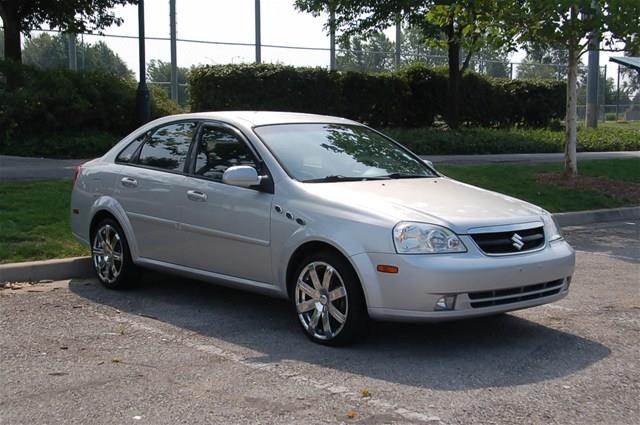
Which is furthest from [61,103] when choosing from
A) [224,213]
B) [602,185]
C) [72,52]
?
[224,213]

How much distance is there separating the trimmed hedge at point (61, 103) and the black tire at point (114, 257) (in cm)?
976

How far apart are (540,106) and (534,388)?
24896 mm

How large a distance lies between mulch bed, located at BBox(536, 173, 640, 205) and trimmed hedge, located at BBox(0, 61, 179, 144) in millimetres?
9096

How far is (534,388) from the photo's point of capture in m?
4.99

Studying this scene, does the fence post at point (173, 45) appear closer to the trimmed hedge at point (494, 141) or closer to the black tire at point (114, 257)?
the trimmed hedge at point (494, 141)

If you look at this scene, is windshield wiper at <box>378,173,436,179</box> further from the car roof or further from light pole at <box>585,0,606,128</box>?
light pole at <box>585,0,606,128</box>

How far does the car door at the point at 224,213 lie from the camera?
6262 millimetres

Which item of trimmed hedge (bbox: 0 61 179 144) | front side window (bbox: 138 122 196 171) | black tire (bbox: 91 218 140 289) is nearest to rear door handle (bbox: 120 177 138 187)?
front side window (bbox: 138 122 196 171)

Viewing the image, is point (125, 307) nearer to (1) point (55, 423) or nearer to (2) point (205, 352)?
(2) point (205, 352)

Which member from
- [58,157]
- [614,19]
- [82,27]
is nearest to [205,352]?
[614,19]

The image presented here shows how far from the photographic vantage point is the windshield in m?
6.45

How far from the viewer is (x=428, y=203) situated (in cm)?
588

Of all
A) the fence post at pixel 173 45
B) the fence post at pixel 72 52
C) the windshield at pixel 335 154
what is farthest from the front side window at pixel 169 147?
the fence post at pixel 173 45

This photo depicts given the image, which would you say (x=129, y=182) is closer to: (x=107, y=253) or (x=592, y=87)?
(x=107, y=253)
